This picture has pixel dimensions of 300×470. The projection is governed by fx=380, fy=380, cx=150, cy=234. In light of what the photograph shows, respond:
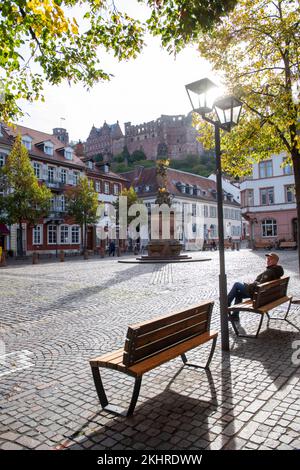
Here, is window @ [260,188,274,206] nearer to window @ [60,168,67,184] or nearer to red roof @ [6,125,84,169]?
red roof @ [6,125,84,169]

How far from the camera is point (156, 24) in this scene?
18.8 ft

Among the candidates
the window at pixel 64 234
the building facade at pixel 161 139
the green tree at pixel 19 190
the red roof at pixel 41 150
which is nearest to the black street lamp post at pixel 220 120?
the green tree at pixel 19 190

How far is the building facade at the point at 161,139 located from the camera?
11769 cm

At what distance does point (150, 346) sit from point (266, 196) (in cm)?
4604

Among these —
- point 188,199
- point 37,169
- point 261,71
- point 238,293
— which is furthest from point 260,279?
point 188,199

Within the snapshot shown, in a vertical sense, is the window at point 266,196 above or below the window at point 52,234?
above

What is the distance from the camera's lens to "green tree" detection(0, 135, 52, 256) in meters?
31.4

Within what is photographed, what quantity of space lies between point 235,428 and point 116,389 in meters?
1.52

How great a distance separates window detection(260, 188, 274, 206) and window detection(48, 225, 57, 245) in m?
25.4

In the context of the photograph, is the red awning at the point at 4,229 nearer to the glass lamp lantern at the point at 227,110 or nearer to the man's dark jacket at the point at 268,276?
the man's dark jacket at the point at 268,276

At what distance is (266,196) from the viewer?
47281mm

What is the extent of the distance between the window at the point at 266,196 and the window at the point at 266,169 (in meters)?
1.73

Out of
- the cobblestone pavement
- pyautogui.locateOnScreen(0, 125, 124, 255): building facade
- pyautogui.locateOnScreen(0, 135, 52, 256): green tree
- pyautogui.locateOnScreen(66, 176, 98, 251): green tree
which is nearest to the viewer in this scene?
the cobblestone pavement

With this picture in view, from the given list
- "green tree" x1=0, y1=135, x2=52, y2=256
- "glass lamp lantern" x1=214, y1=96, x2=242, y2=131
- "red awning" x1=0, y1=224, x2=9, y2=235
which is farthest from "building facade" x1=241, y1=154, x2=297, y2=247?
"glass lamp lantern" x1=214, y1=96, x2=242, y2=131
